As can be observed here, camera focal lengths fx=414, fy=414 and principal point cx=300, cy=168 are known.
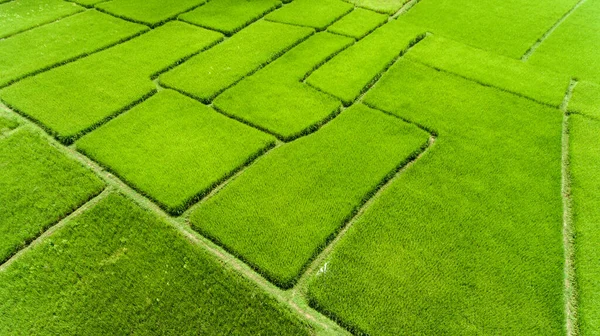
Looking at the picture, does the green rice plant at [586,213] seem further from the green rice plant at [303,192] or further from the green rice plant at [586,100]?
the green rice plant at [303,192]

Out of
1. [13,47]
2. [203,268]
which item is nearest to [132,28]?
[13,47]

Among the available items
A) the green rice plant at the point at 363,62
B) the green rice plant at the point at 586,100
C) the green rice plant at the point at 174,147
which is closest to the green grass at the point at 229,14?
the green rice plant at the point at 363,62

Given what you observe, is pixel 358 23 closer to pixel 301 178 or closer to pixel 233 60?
pixel 233 60

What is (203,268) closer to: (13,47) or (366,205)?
(366,205)

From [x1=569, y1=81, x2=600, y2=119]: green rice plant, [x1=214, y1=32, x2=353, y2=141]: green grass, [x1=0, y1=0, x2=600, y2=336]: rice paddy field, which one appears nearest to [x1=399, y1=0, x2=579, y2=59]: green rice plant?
[x1=0, y1=0, x2=600, y2=336]: rice paddy field

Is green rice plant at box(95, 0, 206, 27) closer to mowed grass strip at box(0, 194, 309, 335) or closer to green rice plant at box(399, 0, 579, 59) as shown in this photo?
green rice plant at box(399, 0, 579, 59)

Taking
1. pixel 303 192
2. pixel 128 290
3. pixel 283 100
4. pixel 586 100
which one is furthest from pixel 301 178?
pixel 586 100

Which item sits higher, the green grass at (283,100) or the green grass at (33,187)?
the green grass at (283,100)
